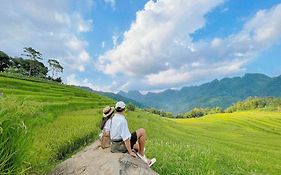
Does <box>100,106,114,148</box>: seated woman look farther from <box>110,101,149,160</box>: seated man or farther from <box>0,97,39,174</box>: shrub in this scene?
<box>0,97,39,174</box>: shrub

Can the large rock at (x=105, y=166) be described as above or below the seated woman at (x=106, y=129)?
below

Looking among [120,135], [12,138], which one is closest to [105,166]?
[120,135]

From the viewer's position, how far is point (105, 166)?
10625 mm

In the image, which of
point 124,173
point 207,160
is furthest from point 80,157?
point 207,160

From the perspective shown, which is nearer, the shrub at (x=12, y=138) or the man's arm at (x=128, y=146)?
the shrub at (x=12, y=138)

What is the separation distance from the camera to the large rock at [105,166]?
34.1 ft

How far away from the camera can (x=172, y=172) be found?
13.9m

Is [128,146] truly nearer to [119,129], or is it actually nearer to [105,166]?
[119,129]

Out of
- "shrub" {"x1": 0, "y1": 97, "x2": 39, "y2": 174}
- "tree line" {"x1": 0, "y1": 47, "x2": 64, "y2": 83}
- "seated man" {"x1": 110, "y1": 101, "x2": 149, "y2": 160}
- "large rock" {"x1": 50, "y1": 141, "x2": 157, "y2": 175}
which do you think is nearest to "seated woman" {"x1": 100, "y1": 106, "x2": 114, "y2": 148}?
"seated man" {"x1": 110, "y1": 101, "x2": 149, "y2": 160}

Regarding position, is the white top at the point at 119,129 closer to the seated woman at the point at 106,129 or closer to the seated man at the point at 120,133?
the seated man at the point at 120,133

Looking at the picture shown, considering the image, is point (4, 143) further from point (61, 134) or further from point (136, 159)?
point (61, 134)

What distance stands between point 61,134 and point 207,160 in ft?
30.0

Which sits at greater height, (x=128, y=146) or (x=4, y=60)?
(x=4, y=60)

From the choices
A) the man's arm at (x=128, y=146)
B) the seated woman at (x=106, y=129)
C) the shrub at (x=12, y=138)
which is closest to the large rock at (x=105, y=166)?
the man's arm at (x=128, y=146)
